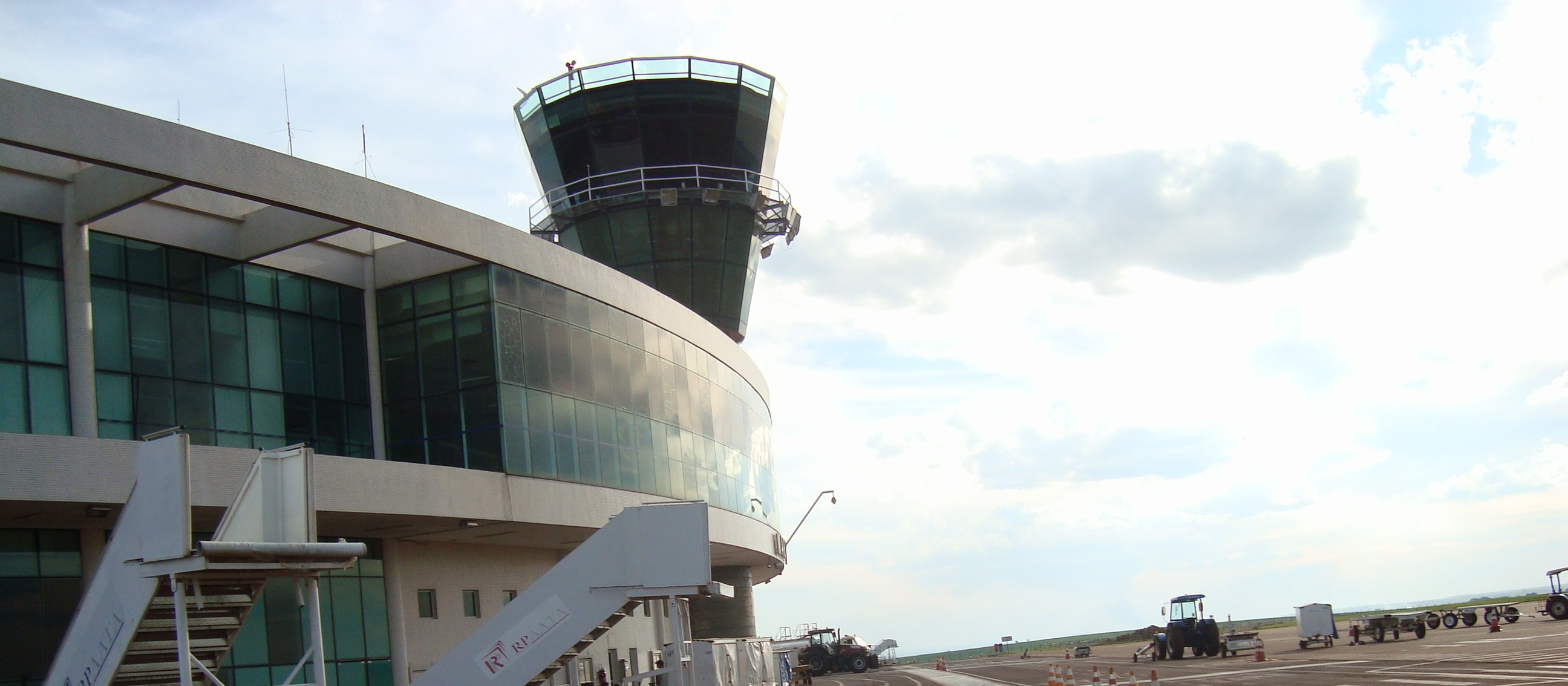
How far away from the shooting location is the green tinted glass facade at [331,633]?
2309 cm

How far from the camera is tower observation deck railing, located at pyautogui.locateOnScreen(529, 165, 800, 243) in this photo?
147 ft

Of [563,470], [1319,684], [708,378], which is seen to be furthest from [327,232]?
[1319,684]

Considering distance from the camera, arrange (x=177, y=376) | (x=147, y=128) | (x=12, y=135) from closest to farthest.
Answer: (x=12, y=135), (x=147, y=128), (x=177, y=376)

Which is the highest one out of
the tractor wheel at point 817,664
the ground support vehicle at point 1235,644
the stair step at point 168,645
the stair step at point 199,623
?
the stair step at point 199,623

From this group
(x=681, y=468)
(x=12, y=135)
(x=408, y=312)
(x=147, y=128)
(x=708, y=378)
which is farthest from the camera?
(x=708, y=378)

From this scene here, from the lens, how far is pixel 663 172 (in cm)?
4488

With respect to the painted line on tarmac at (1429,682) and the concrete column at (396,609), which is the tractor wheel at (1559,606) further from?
the concrete column at (396,609)

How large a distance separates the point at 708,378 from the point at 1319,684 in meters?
18.9

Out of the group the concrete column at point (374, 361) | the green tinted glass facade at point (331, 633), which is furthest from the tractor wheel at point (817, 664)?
the concrete column at point (374, 361)

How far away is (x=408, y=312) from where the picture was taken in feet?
87.0

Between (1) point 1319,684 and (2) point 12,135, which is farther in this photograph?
(1) point 1319,684

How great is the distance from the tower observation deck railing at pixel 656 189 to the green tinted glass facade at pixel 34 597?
86.8 feet

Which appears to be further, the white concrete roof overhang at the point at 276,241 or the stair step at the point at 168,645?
the white concrete roof overhang at the point at 276,241

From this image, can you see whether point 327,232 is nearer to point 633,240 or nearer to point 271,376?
point 271,376
